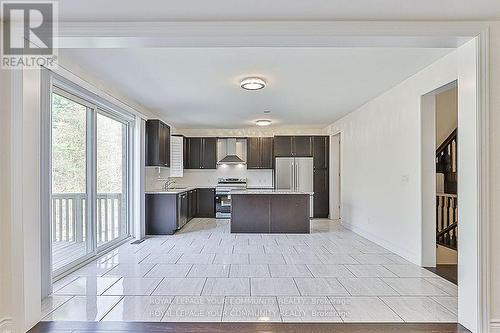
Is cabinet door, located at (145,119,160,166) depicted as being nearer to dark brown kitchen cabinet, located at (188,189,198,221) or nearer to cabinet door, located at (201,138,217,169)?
dark brown kitchen cabinet, located at (188,189,198,221)

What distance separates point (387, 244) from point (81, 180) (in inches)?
190

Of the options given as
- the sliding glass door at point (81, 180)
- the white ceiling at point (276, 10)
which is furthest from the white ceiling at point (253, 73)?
the white ceiling at point (276, 10)

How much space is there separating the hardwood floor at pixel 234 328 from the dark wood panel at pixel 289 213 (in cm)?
452

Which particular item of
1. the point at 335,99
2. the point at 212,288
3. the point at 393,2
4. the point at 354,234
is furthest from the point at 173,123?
the point at 393,2

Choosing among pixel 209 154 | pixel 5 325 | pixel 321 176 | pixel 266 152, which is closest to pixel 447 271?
pixel 5 325

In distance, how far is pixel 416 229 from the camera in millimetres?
4688

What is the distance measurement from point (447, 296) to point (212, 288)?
2448 millimetres

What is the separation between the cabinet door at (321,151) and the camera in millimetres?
9617

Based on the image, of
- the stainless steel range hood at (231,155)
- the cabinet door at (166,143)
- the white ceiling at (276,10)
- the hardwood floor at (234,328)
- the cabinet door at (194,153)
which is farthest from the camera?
the cabinet door at (194,153)

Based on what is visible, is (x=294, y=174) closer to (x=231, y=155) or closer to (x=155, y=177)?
(x=231, y=155)

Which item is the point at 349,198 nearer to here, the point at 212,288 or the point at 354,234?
the point at 354,234

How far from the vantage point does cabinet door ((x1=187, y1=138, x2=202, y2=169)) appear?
33.1ft

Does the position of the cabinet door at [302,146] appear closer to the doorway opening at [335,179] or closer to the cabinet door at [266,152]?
the doorway opening at [335,179]

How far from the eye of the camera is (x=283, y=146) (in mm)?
9703
